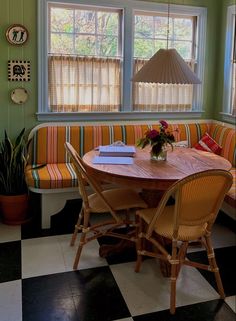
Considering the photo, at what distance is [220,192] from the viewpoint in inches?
80.9

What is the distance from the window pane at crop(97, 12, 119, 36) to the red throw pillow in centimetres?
146

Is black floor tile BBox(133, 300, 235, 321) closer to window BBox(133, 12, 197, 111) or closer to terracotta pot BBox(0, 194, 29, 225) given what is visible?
terracotta pot BBox(0, 194, 29, 225)

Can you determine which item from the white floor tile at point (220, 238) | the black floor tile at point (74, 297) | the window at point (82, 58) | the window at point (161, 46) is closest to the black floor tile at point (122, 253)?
the black floor tile at point (74, 297)

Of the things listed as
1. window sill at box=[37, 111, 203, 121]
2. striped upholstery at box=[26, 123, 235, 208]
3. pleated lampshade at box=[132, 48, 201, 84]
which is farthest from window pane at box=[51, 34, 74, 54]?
pleated lampshade at box=[132, 48, 201, 84]

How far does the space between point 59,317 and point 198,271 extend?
1043 mm

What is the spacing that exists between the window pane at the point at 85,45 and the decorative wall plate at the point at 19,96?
69 centimetres

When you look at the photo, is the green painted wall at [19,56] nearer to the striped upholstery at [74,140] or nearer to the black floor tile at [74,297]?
the striped upholstery at [74,140]

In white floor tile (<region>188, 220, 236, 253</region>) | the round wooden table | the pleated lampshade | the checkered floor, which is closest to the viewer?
the checkered floor

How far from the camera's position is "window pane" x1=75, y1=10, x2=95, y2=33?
3529 millimetres

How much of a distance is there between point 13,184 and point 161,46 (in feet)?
7.03

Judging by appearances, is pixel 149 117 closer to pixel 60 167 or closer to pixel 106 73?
pixel 106 73

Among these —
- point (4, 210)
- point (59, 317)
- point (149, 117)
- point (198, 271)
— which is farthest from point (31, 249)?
point (149, 117)

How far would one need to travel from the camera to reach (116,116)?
3814mm

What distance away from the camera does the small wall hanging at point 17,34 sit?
3.30 metres
